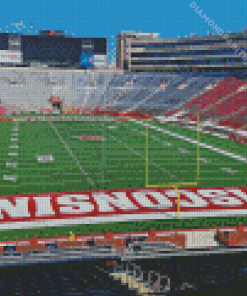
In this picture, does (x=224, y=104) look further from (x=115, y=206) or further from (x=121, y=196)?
(x=115, y=206)

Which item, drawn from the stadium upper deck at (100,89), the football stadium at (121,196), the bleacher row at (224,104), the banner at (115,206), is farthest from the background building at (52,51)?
the banner at (115,206)

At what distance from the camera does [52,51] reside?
6394cm

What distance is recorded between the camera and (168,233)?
28.0ft

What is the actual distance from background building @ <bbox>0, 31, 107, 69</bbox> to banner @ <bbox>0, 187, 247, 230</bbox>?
50.4m

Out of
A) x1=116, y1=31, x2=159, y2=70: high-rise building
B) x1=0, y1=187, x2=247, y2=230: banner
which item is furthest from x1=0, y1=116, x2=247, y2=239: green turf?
x1=116, y1=31, x2=159, y2=70: high-rise building

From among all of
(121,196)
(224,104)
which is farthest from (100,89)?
(121,196)

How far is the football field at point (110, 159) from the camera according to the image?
44.4 ft

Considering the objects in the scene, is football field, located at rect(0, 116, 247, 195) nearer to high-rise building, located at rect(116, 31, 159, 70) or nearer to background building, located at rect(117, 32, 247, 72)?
background building, located at rect(117, 32, 247, 72)

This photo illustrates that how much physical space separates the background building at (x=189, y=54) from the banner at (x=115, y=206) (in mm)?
52217

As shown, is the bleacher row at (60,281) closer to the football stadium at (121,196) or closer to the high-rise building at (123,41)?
the football stadium at (121,196)

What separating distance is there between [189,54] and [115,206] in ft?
200

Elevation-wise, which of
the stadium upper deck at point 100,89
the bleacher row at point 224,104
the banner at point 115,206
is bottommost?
the banner at point 115,206

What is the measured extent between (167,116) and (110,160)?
52.8 feet

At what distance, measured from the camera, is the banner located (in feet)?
32.7
